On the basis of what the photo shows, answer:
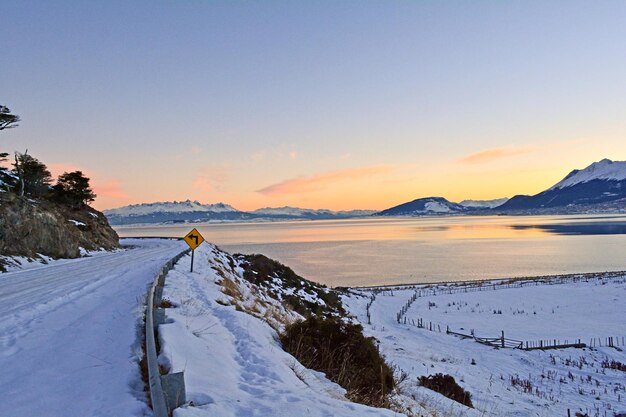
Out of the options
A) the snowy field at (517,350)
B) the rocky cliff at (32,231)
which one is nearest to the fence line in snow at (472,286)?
the snowy field at (517,350)

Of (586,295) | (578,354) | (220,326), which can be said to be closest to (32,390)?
(220,326)

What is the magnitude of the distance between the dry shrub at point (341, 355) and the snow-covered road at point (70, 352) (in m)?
3.68

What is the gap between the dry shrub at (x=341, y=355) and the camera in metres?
8.41

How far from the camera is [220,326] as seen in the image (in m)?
9.40

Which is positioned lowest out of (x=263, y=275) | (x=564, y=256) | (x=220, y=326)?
(x=564, y=256)

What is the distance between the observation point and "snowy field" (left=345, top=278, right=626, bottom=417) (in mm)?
14234

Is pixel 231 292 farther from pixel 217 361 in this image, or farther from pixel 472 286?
pixel 472 286

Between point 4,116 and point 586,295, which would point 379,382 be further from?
point 586,295

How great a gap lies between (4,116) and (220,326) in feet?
96.5

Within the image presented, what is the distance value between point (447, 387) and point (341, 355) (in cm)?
620

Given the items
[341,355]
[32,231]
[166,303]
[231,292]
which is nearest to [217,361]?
[341,355]

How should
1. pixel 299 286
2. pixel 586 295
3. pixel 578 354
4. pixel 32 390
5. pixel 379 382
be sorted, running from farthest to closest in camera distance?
1. pixel 586 295
2. pixel 299 286
3. pixel 578 354
4. pixel 379 382
5. pixel 32 390

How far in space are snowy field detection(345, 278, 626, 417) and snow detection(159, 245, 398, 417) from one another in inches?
184

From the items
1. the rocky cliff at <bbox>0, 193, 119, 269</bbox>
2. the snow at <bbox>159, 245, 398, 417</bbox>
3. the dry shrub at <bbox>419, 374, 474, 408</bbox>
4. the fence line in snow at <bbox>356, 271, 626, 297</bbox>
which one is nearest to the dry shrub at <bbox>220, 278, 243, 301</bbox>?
the snow at <bbox>159, 245, 398, 417</bbox>
